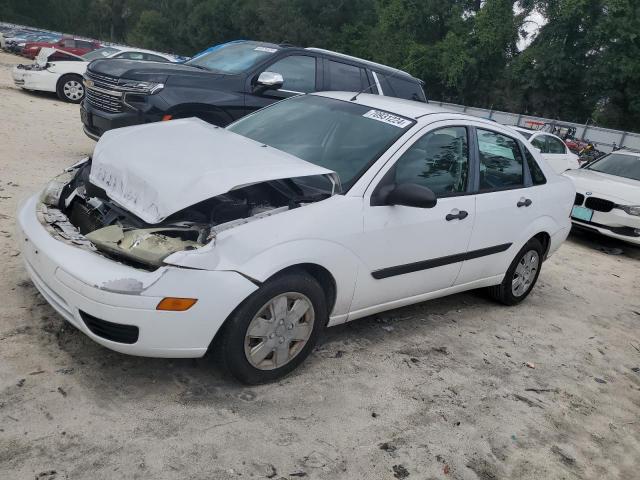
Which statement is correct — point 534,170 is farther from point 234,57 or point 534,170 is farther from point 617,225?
point 234,57

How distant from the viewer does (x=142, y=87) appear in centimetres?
696

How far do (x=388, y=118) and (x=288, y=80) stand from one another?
3.69m

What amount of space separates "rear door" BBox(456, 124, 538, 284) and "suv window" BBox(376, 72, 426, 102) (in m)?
3.38

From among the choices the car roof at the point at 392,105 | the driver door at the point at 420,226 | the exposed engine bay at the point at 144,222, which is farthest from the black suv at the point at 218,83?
the exposed engine bay at the point at 144,222

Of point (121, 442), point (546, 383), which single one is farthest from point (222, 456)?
point (546, 383)

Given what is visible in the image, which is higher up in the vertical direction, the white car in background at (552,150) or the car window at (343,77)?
the car window at (343,77)

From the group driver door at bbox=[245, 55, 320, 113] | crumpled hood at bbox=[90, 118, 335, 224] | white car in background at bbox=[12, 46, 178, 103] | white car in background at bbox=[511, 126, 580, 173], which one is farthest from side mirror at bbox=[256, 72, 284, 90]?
white car in background at bbox=[12, 46, 178, 103]

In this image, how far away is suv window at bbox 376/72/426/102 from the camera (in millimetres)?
8273

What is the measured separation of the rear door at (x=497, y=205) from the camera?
462 centimetres

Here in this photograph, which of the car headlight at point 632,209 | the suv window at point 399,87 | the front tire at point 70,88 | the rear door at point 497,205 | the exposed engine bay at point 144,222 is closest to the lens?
the exposed engine bay at point 144,222

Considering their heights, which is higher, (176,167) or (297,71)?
(297,71)

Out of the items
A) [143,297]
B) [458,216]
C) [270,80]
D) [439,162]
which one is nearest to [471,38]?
[270,80]

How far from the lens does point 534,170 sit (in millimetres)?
5336

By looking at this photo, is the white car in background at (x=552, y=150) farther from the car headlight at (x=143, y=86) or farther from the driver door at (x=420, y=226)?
the driver door at (x=420, y=226)
